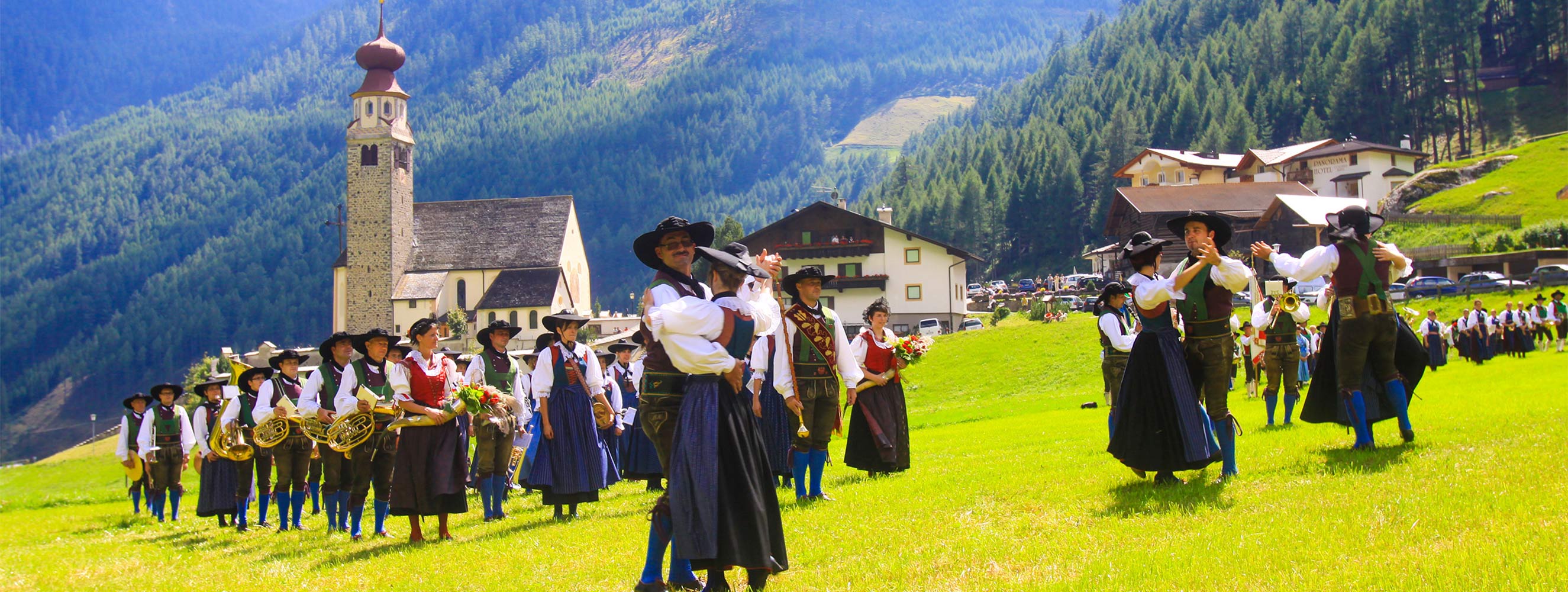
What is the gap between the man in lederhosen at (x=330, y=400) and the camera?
12.0 meters

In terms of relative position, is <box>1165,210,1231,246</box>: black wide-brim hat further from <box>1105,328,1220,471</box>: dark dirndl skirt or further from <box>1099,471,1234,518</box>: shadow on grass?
<box>1099,471,1234,518</box>: shadow on grass

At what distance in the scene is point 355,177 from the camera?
9344 centimetres

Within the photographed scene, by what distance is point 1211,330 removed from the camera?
363 inches

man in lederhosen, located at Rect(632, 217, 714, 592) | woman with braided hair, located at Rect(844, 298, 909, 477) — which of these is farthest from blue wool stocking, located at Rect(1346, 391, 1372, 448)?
man in lederhosen, located at Rect(632, 217, 714, 592)

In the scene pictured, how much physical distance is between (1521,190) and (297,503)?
243 ft

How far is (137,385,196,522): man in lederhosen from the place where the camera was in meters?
17.2

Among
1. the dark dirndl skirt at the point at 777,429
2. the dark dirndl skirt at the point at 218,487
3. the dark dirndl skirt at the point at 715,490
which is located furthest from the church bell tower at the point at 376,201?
the dark dirndl skirt at the point at 715,490

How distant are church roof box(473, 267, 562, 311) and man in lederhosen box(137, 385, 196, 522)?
73.6 meters

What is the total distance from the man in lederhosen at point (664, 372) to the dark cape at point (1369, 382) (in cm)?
604

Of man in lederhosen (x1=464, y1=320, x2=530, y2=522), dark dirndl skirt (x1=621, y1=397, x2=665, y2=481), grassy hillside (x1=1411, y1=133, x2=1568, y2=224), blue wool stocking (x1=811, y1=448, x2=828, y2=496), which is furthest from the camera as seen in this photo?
grassy hillside (x1=1411, y1=133, x2=1568, y2=224)

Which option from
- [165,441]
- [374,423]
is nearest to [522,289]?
[165,441]

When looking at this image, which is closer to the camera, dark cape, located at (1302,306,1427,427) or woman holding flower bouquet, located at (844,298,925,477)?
dark cape, located at (1302,306,1427,427)

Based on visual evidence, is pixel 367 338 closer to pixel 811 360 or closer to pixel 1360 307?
pixel 811 360

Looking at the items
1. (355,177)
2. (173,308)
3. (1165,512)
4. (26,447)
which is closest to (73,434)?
(26,447)
